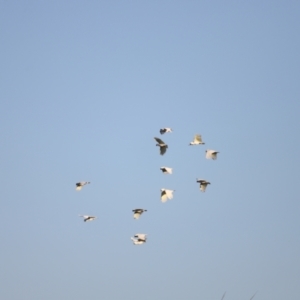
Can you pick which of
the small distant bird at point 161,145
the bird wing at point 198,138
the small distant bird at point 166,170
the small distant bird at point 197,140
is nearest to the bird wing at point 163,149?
the small distant bird at point 161,145

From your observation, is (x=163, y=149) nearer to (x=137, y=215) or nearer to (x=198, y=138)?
(x=198, y=138)

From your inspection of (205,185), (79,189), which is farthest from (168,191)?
(79,189)

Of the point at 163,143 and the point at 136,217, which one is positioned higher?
the point at 163,143

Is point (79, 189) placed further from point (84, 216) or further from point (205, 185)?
point (205, 185)

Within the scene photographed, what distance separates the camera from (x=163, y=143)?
68562mm

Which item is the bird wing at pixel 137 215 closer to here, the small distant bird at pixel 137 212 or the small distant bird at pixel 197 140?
the small distant bird at pixel 137 212

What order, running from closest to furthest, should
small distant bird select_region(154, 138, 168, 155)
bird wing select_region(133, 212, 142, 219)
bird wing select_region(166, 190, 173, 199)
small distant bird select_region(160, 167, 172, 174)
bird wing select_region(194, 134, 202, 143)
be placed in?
small distant bird select_region(154, 138, 168, 155) < small distant bird select_region(160, 167, 172, 174) < bird wing select_region(194, 134, 202, 143) < bird wing select_region(166, 190, 173, 199) < bird wing select_region(133, 212, 142, 219)

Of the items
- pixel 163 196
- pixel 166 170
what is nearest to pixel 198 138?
→ pixel 166 170

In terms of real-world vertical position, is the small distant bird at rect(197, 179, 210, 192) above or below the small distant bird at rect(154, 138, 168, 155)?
below

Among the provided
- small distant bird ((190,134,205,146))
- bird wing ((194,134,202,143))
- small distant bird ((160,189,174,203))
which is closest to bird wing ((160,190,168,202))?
small distant bird ((160,189,174,203))

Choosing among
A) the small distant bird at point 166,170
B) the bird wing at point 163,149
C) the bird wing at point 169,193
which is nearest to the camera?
the bird wing at point 163,149

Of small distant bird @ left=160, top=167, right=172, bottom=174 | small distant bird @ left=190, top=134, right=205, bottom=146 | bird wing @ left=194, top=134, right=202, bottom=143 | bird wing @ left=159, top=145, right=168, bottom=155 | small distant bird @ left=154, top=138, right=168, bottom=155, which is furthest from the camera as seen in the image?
bird wing @ left=194, top=134, right=202, bottom=143

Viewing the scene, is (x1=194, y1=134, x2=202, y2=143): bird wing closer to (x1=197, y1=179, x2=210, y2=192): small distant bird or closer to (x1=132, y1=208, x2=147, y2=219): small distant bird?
(x1=197, y1=179, x2=210, y2=192): small distant bird

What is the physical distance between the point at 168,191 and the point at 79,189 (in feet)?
23.8
